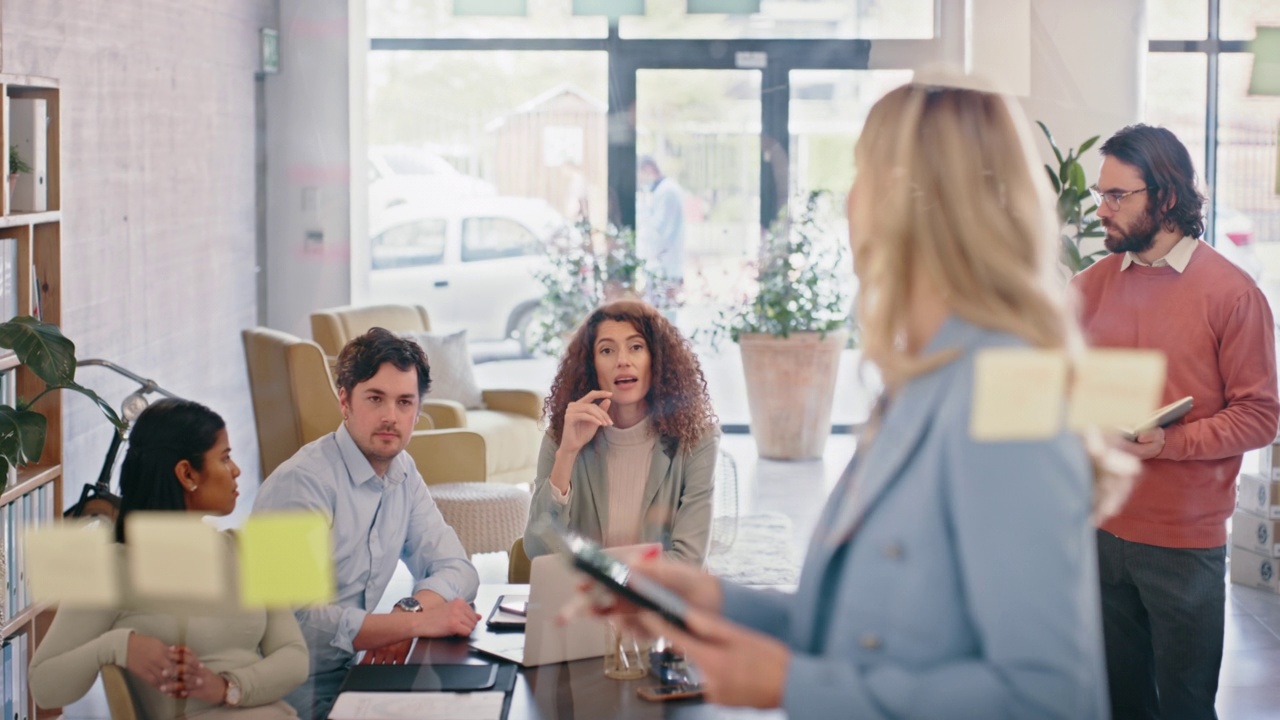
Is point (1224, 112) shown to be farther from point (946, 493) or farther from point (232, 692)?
point (946, 493)

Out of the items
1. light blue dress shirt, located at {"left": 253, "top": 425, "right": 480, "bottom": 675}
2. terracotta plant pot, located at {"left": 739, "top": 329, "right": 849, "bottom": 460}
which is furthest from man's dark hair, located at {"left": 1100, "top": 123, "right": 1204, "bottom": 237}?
terracotta plant pot, located at {"left": 739, "top": 329, "right": 849, "bottom": 460}

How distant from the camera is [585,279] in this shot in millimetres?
7117

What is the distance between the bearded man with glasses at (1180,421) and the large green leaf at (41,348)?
2.15 metres

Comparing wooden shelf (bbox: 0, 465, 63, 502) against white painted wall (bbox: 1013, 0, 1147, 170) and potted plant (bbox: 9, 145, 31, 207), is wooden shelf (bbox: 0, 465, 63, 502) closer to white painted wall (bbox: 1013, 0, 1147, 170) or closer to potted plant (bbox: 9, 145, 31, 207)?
potted plant (bbox: 9, 145, 31, 207)

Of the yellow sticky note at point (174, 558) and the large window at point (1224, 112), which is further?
the large window at point (1224, 112)

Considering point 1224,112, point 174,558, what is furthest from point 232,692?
point 1224,112

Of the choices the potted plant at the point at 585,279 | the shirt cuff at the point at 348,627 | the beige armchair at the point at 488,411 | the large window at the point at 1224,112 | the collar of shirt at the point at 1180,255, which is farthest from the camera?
the large window at the point at 1224,112

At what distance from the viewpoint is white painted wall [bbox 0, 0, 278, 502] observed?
4.20 m

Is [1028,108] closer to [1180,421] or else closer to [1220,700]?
[1220,700]

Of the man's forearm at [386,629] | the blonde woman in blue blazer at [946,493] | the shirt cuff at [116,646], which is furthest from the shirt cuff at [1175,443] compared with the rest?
the shirt cuff at [116,646]

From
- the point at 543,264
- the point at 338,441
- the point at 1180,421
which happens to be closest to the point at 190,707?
the point at 338,441

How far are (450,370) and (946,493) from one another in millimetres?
4822

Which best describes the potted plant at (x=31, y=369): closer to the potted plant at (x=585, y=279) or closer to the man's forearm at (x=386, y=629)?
the man's forearm at (x=386, y=629)

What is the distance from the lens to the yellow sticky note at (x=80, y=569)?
6.39ft
